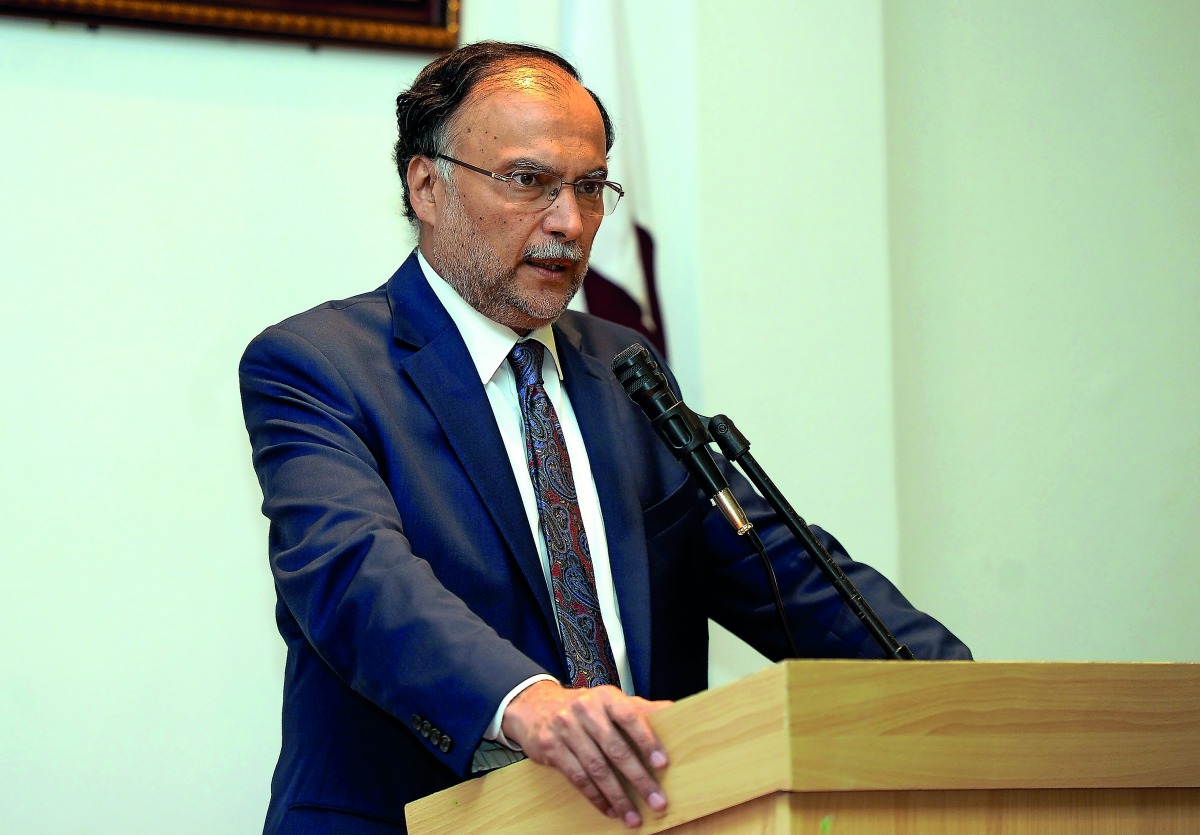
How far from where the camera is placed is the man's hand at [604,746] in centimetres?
135

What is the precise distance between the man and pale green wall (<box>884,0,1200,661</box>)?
1.25 m

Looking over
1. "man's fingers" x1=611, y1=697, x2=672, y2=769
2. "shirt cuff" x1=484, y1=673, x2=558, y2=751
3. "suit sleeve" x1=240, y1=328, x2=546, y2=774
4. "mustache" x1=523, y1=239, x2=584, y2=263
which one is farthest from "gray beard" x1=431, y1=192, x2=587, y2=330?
"man's fingers" x1=611, y1=697, x2=672, y2=769

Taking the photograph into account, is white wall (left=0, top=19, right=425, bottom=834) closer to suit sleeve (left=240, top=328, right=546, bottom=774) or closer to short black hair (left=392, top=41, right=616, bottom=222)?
short black hair (left=392, top=41, right=616, bottom=222)

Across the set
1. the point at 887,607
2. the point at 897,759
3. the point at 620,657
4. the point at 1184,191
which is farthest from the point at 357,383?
the point at 1184,191

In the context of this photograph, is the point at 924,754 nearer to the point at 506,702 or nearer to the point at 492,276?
the point at 506,702

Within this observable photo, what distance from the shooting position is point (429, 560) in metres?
2.06

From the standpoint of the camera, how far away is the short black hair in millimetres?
2523

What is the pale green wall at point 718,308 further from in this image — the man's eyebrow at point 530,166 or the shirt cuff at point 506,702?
A: the shirt cuff at point 506,702

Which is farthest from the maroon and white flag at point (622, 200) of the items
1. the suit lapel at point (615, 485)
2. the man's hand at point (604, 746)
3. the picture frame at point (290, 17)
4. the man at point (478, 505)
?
the man's hand at point (604, 746)

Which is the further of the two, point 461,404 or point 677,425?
point 461,404

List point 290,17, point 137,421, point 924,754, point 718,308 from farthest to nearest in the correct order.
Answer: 1. point 718,308
2. point 290,17
3. point 137,421
4. point 924,754

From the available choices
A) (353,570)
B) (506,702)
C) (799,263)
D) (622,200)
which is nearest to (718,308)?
(799,263)

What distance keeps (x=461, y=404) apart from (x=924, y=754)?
3.79 ft

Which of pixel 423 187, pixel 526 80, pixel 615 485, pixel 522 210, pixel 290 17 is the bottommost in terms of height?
pixel 615 485
